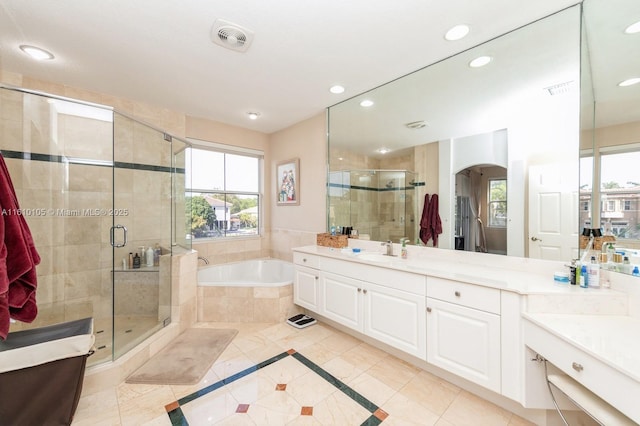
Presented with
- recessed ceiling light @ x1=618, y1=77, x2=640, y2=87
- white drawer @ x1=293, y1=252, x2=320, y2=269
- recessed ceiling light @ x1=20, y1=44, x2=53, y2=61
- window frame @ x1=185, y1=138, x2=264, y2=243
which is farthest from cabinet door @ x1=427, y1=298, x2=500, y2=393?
recessed ceiling light @ x1=20, y1=44, x2=53, y2=61

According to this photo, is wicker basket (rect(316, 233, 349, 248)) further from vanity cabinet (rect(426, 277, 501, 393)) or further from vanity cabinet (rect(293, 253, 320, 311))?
vanity cabinet (rect(426, 277, 501, 393))

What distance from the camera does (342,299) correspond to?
2.42m

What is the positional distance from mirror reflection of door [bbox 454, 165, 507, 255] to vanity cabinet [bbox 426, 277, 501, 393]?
1.81 ft

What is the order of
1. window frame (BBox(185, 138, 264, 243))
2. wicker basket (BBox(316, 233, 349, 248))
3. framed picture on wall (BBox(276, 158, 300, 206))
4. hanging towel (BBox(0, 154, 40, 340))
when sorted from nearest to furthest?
1. hanging towel (BBox(0, 154, 40, 340))
2. wicker basket (BBox(316, 233, 349, 248))
3. window frame (BBox(185, 138, 264, 243))
4. framed picture on wall (BBox(276, 158, 300, 206))

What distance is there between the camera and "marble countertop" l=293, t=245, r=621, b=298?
141 cm

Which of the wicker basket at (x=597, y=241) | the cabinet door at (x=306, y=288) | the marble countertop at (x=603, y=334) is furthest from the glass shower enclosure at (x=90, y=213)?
the wicker basket at (x=597, y=241)

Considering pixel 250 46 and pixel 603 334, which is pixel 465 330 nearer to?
pixel 603 334

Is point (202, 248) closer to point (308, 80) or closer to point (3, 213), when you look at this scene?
point (3, 213)

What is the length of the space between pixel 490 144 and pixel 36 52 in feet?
12.2

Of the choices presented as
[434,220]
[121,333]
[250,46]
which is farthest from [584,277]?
[121,333]

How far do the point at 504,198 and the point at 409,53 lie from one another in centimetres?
138

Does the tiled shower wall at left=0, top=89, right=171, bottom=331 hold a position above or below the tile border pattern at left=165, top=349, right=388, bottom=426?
above

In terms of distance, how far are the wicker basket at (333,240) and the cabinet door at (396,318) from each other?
2.59 ft

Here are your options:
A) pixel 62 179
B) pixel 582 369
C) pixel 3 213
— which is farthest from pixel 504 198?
pixel 62 179
